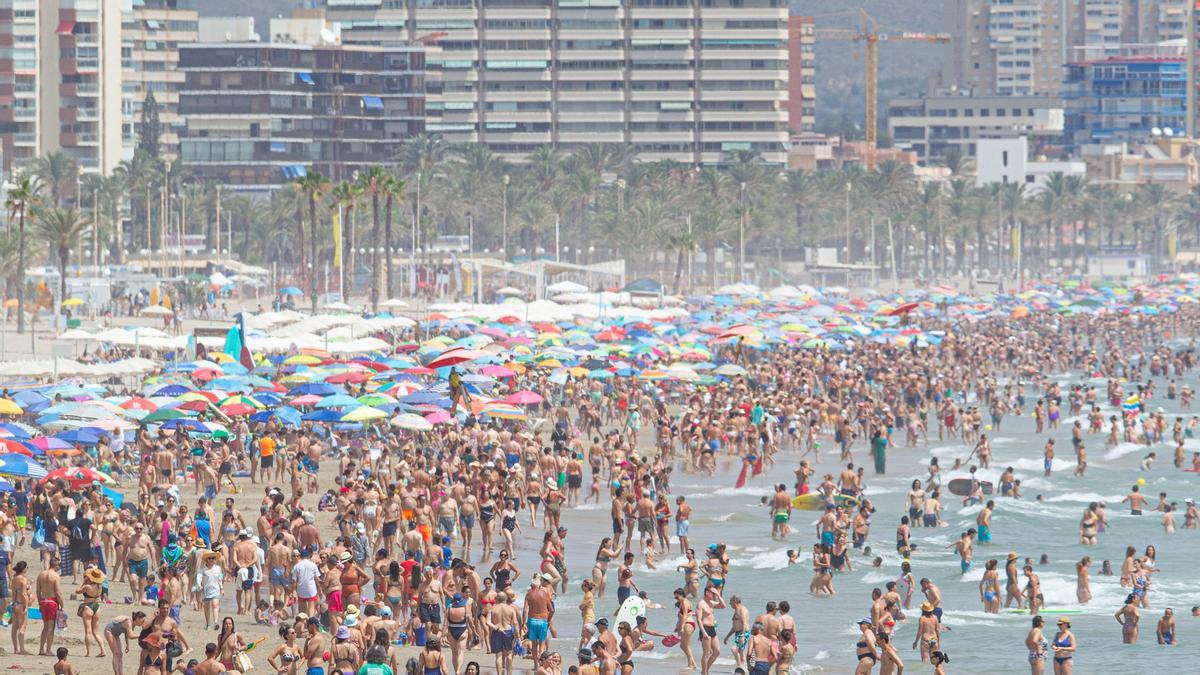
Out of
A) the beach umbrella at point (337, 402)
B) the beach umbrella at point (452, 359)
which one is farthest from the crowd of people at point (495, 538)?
the beach umbrella at point (452, 359)

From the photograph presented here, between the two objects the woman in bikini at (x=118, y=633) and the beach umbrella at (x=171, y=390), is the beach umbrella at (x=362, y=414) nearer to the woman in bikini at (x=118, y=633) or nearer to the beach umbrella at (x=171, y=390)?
the beach umbrella at (x=171, y=390)

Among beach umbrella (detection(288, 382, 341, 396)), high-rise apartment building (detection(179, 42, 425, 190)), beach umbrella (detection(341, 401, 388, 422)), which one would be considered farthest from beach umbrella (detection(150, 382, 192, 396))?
high-rise apartment building (detection(179, 42, 425, 190))

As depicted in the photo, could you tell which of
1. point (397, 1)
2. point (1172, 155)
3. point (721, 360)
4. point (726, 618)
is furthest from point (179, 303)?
point (1172, 155)

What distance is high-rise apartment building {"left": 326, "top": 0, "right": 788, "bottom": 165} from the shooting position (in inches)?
6137

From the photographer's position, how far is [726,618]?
25906 millimetres

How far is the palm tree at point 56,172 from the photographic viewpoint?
110562 millimetres

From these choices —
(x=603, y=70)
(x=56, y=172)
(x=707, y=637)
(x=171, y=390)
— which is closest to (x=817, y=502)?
(x=707, y=637)

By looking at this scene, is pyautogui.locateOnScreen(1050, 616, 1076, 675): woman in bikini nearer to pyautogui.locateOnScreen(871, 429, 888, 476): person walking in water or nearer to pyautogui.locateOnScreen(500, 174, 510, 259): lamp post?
pyautogui.locateOnScreen(871, 429, 888, 476): person walking in water

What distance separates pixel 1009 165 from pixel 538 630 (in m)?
165

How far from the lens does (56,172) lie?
4345 inches

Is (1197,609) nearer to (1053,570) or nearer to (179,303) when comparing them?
(1053,570)

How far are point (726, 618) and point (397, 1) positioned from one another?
137302 mm

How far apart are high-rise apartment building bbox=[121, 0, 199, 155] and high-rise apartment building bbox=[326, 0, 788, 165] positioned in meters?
13.0

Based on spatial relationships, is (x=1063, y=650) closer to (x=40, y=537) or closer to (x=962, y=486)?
(x=40, y=537)
